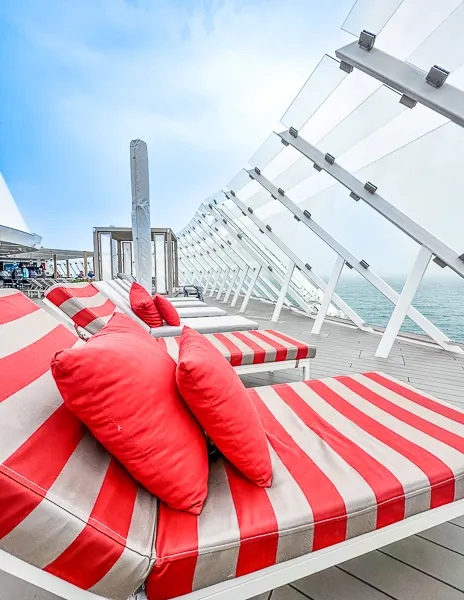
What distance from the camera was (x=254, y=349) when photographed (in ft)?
8.29

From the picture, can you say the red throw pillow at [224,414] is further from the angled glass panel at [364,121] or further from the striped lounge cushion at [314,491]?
the angled glass panel at [364,121]

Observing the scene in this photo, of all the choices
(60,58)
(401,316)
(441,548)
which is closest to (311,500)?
(441,548)

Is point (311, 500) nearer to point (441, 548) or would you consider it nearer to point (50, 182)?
point (441, 548)

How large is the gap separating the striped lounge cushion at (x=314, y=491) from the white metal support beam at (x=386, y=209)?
2.51 m

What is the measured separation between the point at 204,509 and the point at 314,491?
309 millimetres

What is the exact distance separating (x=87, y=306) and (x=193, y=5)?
9.47 meters

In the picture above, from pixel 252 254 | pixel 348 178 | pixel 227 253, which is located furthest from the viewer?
pixel 227 253

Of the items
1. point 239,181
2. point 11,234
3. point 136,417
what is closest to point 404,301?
point 136,417

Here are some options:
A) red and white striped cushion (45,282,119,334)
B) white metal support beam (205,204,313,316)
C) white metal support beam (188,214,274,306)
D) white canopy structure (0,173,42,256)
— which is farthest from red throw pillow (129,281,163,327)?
white canopy structure (0,173,42,256)

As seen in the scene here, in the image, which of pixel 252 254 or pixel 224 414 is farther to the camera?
pixel 252 254

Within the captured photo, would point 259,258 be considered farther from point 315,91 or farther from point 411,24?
point 411,24

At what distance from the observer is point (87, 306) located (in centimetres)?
264

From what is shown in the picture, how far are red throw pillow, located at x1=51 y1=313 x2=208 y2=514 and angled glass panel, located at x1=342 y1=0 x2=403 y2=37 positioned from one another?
10.4 feet

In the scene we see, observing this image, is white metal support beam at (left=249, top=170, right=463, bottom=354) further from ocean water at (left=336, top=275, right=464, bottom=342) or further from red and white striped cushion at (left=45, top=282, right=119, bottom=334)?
red and white striped cushion at (left=45, top=282, right=119, bottom=334)
